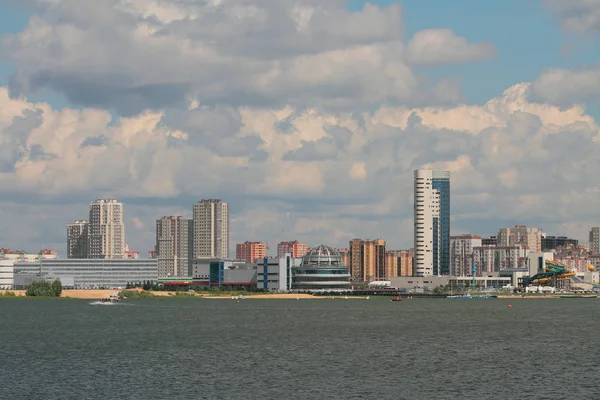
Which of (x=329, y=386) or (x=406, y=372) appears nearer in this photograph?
(x=329, y=386)

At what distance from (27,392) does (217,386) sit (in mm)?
15184

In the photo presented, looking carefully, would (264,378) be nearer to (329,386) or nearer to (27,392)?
(329,386)

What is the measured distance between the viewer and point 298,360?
10156cm

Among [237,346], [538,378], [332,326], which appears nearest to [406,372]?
[538,378]

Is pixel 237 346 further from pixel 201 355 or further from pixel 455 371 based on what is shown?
pixel 455 371

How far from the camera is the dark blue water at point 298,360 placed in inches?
3103

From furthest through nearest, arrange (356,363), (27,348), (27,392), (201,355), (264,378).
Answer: (27,348), (201,355), (356,363), (264,378), (27,392)

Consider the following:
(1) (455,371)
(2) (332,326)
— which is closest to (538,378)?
(1) (455,371)

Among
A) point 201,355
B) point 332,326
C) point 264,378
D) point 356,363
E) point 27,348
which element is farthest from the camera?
point 332,326

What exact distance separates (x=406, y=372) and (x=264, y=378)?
45.1 feet

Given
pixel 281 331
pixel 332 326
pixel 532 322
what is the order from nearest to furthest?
pixel 281 331 < pixel 332 326 < pixel 532 322

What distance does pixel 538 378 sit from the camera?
8694 cm

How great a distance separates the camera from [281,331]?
14662cm

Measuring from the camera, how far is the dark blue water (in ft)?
259
